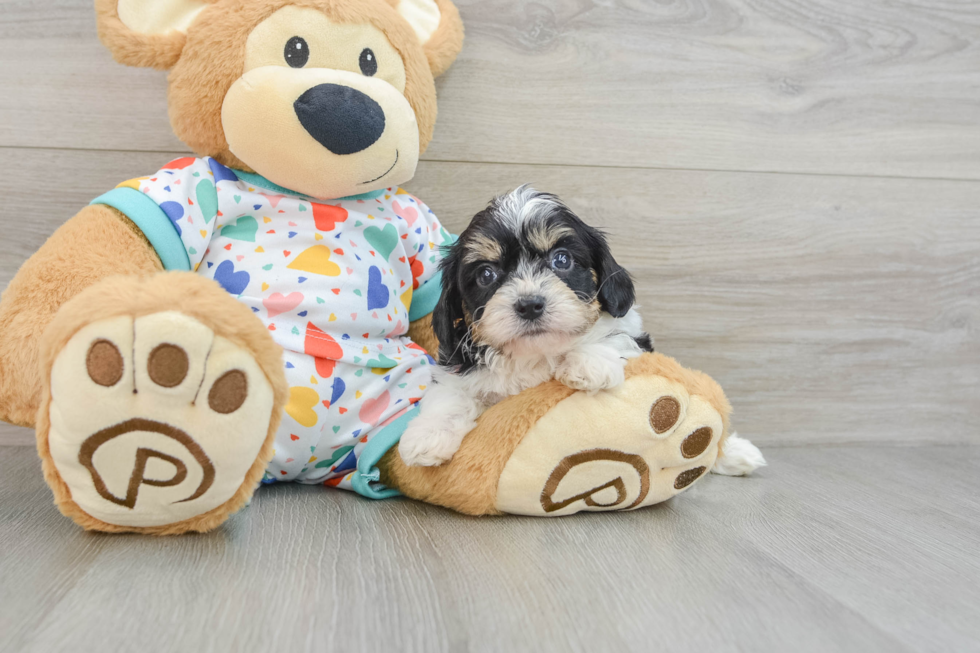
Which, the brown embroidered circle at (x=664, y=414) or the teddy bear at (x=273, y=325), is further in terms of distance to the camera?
the brown embroidered circle at (x=664, y=414)

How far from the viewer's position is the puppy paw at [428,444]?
4.55 ft

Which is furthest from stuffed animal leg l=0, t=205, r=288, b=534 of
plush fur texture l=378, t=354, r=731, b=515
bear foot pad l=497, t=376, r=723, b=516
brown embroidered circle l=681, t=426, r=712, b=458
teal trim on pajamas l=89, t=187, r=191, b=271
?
brown embroidered circle l=681, t=426, r=712, b=458

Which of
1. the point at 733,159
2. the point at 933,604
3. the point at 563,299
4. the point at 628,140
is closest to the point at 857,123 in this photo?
the point at 733,159

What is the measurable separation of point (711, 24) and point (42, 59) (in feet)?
6.06

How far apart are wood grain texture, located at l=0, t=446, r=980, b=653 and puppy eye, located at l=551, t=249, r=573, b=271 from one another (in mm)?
514

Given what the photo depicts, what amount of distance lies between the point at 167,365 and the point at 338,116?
0.63 m

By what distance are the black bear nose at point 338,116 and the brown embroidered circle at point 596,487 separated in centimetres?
78

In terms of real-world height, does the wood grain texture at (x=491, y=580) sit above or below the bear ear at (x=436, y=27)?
below

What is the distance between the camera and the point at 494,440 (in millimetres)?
1389

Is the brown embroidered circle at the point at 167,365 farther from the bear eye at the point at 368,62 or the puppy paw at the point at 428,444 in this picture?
the bear eye at the point at 368,62

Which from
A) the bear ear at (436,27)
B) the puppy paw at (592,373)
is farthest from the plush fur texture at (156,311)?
the bear ear at (436,27)

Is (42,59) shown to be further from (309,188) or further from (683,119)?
(683,119)

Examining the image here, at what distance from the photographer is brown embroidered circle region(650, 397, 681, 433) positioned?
135cm

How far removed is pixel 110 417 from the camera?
105 cm
